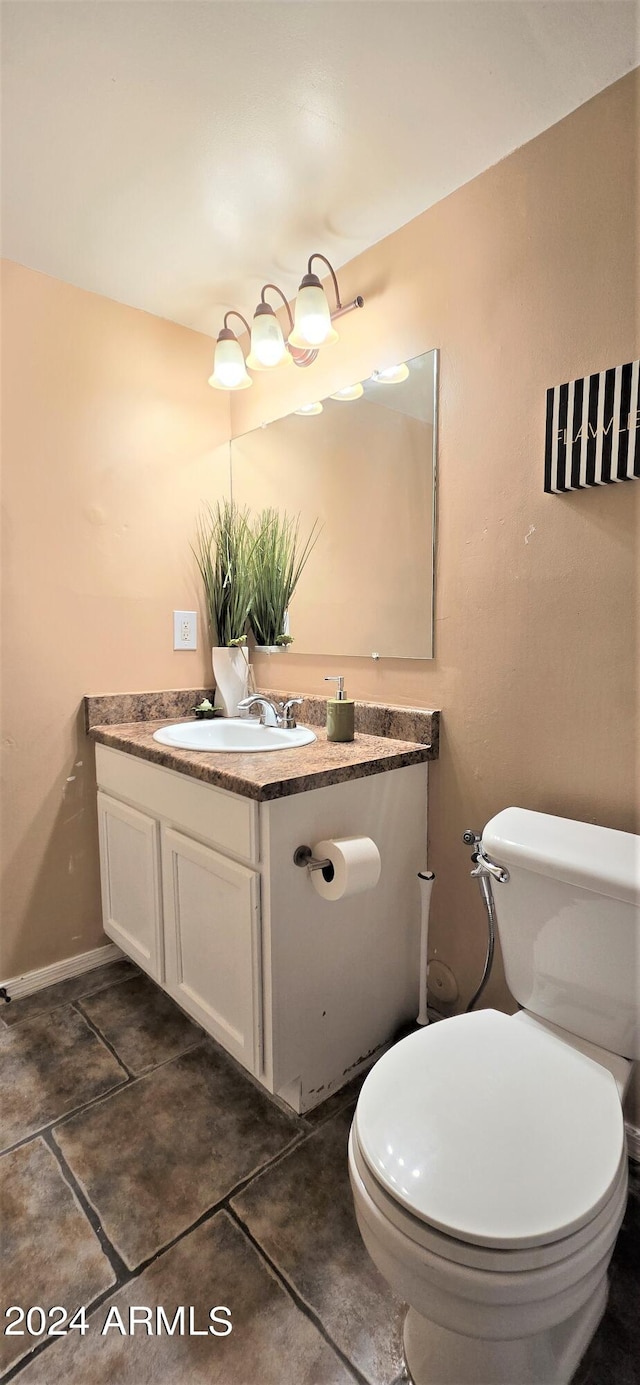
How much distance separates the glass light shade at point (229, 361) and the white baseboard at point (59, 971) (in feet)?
6.01

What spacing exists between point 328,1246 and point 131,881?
94 cm

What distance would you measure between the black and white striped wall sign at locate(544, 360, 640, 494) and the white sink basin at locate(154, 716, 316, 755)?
2.75ft

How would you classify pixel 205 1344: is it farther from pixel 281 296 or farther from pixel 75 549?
pixel 281 296

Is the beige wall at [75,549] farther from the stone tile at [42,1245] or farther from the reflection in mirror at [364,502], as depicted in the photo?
the stone tile at [42,1245]

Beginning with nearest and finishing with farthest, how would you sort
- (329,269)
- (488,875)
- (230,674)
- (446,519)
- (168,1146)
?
(488,875), (168,1146), (446,519), (329,269), (230,674)

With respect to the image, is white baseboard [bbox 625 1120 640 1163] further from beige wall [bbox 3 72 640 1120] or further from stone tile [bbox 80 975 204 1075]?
stone tile [bbox 80 975 204 1075]

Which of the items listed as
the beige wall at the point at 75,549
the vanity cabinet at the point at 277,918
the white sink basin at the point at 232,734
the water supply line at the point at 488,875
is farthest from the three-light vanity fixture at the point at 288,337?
the water supply line at the point at 488,875

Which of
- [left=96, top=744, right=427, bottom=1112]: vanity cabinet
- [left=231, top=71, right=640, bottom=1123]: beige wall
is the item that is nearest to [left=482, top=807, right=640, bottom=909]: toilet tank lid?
[left=231, top=71, right=640, bottom=1123]: beige wall

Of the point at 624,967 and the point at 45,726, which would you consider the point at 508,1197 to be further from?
the point at 45,726

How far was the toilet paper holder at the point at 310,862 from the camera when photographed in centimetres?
120

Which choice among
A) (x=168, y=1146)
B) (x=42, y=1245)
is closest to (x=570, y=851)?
(x=168, y=1146)

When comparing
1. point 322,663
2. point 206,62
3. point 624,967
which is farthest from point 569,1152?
point 206,62

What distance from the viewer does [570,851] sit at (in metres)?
1.02

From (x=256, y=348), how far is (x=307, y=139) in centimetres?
50
